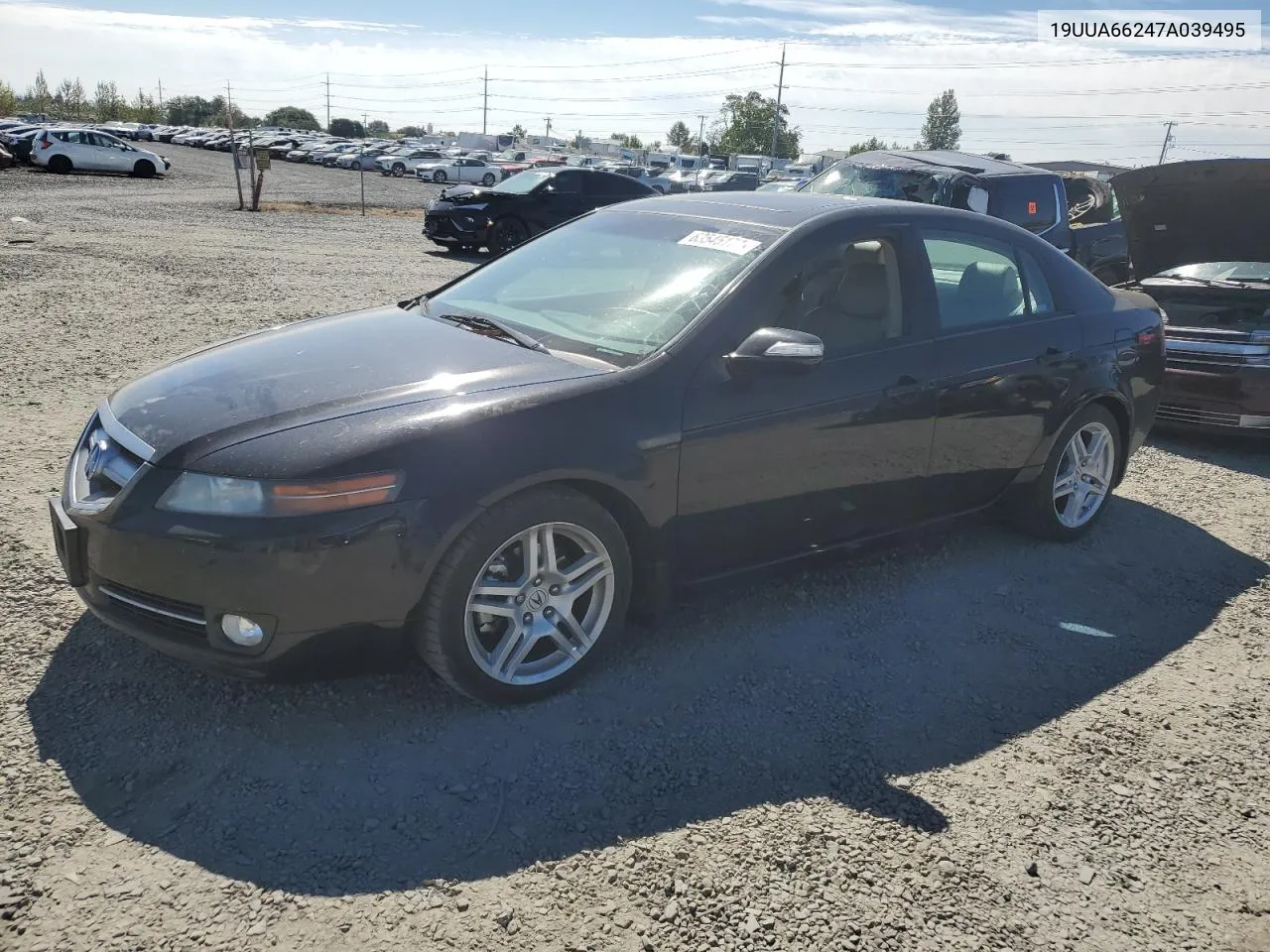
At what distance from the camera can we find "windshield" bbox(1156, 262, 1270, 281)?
7.71 meters

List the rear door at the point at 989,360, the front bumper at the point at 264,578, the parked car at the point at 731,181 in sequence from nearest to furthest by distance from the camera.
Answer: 1. the front bumper at the point at 264,578
2. the rear door at the point at 989,360
3. the parked car at the point at 731,181

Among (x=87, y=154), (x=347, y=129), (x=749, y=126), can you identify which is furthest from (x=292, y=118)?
(x=87, y=154)

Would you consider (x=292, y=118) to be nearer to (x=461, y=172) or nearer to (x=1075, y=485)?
(x=461, y=172)

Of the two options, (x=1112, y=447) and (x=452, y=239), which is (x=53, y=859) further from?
(x=452, y=239)

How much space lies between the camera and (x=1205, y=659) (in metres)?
4.00

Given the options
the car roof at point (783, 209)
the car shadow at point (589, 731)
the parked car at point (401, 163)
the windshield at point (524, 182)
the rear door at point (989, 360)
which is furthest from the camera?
the parked car at point (401, 163)

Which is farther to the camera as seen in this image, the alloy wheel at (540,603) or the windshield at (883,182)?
the windshield at (883,182)

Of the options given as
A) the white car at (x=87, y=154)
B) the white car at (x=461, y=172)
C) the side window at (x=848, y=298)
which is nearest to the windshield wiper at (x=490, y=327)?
the side window at (x=848, y=298)

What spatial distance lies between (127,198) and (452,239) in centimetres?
1244

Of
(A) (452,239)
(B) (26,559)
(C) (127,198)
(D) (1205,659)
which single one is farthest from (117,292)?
(C) (127,198)

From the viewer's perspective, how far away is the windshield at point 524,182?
A: 16.5 metres

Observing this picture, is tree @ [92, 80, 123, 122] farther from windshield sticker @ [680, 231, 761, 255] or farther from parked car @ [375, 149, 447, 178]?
windshield sticker @ [680, 231, 761, 255]

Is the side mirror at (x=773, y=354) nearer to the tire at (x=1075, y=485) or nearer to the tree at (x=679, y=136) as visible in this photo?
the tire at (x=1075, y=485)

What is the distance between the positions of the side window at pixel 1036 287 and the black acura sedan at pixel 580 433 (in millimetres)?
15
